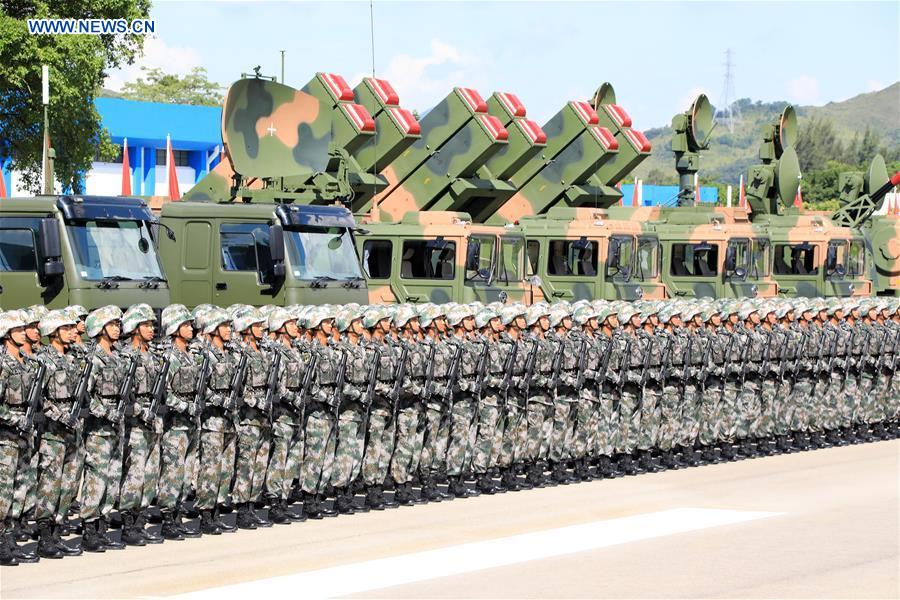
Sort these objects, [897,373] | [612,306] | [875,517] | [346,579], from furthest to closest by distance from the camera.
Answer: [897,373] → [612,306] → [875,517] → [346,579]

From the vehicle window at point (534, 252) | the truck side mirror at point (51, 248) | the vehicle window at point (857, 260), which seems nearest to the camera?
the truck side mirror at point (51, 248)

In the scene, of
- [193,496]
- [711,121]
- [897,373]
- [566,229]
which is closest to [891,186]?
[711,121]

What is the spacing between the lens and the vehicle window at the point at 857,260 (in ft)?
75.0

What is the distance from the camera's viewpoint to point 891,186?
85.7ft

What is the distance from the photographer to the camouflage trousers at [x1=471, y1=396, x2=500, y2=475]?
12.2 meters

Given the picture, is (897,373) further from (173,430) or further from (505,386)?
(173,430)

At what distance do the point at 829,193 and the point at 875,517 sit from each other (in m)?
64.4

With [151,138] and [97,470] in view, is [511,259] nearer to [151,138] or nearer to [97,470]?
[97,470]

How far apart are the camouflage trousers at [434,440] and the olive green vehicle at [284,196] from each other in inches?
155

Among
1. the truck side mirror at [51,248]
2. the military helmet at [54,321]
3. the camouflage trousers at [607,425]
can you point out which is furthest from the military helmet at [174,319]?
the camouflage trousers at [607,425]

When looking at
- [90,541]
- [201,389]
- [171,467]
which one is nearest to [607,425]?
[201,389]

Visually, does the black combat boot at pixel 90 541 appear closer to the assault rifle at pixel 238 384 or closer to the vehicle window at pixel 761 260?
the assault rifle at pixel 238 384

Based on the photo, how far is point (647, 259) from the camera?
21.1 meters

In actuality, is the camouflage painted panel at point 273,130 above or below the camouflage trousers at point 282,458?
above
